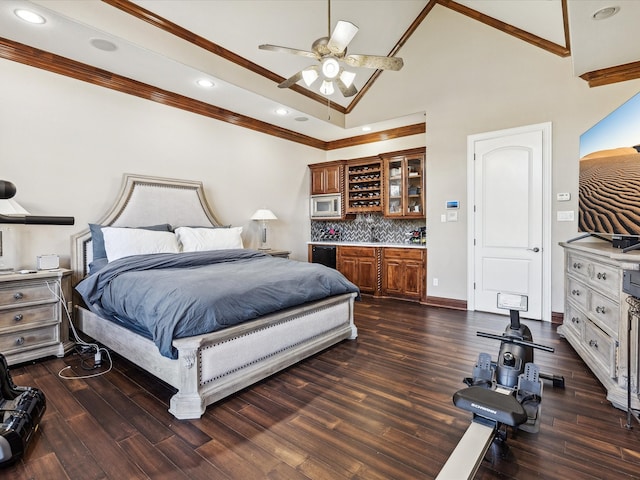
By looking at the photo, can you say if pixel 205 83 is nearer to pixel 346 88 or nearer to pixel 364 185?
pixel 346 88

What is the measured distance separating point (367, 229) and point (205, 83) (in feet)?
12.1

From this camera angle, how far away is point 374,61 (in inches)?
115

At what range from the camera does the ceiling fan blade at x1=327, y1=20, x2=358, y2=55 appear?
2.58 meters

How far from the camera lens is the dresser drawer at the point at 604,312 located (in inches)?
90.1

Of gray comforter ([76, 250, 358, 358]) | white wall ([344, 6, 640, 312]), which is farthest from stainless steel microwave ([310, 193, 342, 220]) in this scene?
gray comforter ([76, 250, 358, 358])

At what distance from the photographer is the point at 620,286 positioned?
2221 millimetres

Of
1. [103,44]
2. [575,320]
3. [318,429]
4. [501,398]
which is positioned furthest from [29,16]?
[575,320]

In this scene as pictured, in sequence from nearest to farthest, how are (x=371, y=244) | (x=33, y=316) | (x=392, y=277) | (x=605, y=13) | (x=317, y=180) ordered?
1. (x=605, y=13)
2. (x=33, y=316)
3. (x=392, y=277)
4. (x=371, y=244)
5. (x=317, y=180)

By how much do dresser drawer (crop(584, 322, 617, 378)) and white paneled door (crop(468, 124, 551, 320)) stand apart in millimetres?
1501

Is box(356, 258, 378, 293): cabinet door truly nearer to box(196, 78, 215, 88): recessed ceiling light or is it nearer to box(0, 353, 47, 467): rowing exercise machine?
box(196, 78, 215, 88): recessed ceiling light

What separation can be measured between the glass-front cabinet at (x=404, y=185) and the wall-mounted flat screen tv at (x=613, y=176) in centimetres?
234

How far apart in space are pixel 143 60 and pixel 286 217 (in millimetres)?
3360

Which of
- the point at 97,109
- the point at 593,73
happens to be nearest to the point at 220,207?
the point at 97,109

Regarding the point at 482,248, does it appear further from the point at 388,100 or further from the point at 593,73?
the point at 388,100
